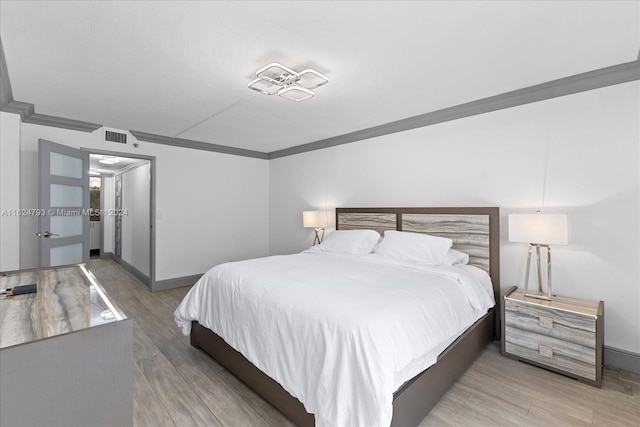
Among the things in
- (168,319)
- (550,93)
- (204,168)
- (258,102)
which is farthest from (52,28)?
(550,93)

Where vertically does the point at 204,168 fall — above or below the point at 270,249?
above

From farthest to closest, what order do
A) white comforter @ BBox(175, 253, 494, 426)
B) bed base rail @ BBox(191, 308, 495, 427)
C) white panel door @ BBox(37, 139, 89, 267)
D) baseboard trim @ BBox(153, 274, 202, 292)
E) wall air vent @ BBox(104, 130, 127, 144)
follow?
baseboard trim @ BBox(153, 274, 202, 292)
wall air vent @ BBox(104, 130, 127, 144)
white panel door @ BBox(37, 139, 89, 267)
bed base rail @ BBox(191, 308, 495, 427)
white comforter @ BBox(175, 253, 494, 426)

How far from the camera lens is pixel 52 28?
6.13 ft

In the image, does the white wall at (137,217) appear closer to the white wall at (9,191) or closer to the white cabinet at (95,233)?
the white wall at (9,191)

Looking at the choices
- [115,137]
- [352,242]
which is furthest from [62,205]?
[352,242]

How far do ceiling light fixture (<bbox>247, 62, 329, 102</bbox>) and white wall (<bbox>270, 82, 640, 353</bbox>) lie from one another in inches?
66.6

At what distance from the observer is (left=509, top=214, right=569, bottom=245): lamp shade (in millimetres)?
2377

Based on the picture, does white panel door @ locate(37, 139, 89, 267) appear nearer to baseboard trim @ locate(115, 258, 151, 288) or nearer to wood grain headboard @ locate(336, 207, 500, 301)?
baseboard trim @ locate(115, 258, 151, 288)

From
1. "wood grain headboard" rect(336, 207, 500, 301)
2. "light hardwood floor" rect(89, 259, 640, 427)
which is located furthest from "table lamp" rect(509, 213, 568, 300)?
"light hardwood floor" rect(89, 259, 640, 427)

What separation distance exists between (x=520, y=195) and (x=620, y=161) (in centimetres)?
73

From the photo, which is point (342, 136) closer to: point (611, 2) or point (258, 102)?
point (258, 102)

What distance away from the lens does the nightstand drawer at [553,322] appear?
2.20m

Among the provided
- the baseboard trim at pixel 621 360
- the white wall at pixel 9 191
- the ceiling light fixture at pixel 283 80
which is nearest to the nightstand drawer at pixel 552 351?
the baseboard trim at pixel 621 360

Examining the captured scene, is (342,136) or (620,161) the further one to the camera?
(342,136)
